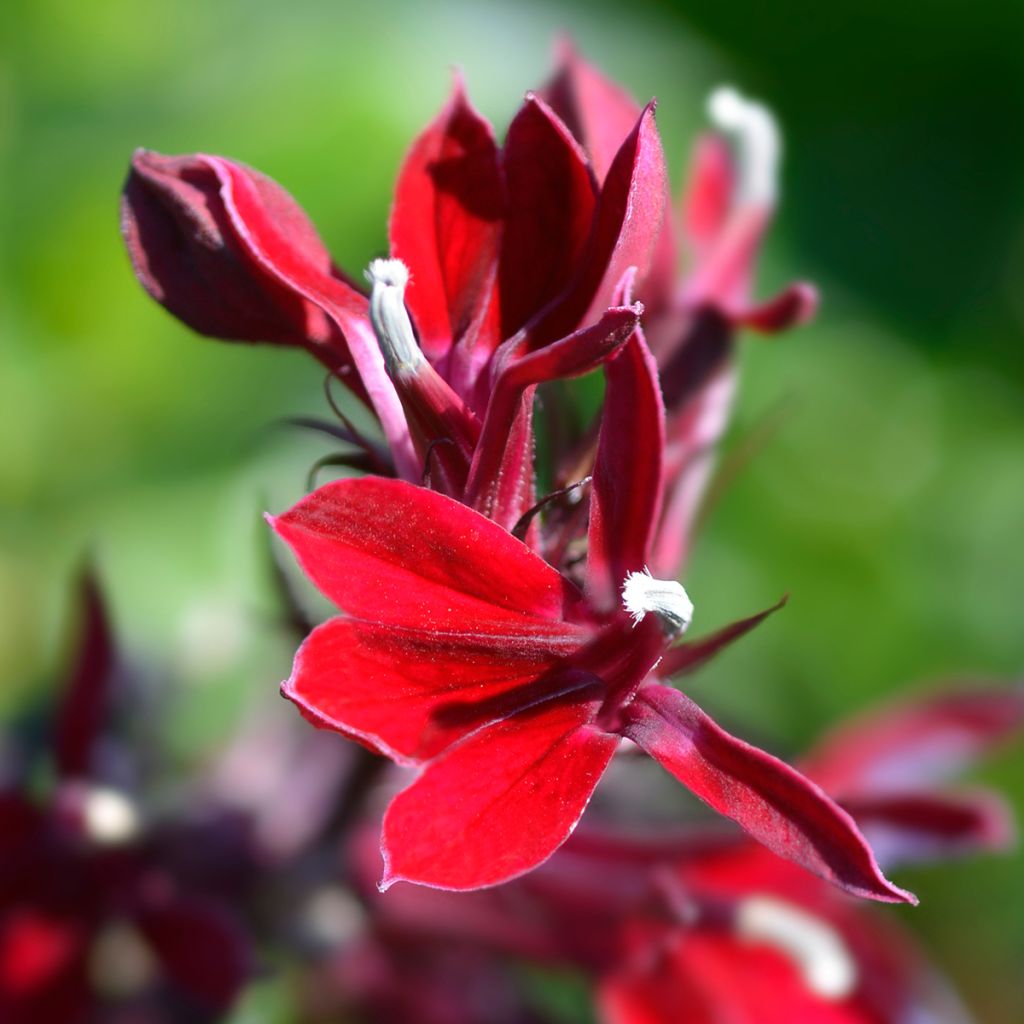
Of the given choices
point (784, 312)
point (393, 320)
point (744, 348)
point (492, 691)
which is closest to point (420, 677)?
point (492, 691)

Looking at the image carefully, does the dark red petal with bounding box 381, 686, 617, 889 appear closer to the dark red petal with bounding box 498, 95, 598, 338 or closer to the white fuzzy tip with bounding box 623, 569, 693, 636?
the white fuzzy tip with bounding box 623, 569, 693, 636

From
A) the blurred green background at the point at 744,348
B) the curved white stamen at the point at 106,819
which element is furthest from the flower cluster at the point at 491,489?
the blurred green background at the point at 744,348

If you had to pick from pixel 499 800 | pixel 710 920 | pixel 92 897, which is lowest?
pixel 92 897

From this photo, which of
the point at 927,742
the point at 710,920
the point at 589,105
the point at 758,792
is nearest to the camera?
the point at 758,792

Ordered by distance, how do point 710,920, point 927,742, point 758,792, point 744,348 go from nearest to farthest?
1. point 758,792
2. point 710,920
3. point 927,742
4. point 744,348

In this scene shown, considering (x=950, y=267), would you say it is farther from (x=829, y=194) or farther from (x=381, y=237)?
(x=381, y=237)

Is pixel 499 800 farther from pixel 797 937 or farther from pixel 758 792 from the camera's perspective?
pixel 797 937

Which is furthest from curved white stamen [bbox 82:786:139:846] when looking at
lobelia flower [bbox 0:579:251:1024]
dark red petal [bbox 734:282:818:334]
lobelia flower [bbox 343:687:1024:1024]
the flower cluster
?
dark red petal [bbox 734:282:818:334]

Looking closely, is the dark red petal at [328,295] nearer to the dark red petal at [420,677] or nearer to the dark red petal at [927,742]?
the dark red petal at [420,677]
